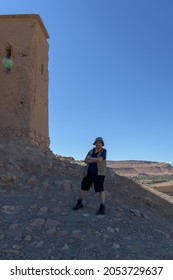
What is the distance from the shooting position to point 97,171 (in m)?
7.28

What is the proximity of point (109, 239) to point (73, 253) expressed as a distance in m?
0.83

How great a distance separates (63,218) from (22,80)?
6.74 m

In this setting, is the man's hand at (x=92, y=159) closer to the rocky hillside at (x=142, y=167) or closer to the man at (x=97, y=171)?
the man at (x=97, y=171)

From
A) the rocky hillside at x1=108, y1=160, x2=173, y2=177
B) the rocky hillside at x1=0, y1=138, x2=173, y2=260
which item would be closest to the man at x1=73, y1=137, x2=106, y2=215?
the rocky hillside at x1=0, y1=138, x2=173, y2=260

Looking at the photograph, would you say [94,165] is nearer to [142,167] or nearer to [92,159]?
[92,159]

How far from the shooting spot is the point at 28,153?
1073 centimetres

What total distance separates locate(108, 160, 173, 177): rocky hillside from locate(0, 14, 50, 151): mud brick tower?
244 feet

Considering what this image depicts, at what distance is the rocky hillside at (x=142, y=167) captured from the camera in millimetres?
88188

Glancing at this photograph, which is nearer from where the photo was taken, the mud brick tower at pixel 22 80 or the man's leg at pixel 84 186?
the man's leg at pixel 84 186

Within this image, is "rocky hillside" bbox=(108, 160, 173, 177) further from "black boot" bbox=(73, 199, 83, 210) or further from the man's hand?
the man's hand

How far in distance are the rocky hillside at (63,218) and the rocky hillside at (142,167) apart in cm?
7654

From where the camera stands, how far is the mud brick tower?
11.9 meters

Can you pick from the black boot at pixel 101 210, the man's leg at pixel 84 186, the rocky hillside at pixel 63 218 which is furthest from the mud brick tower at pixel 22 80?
the black boot at pixel 101 210
